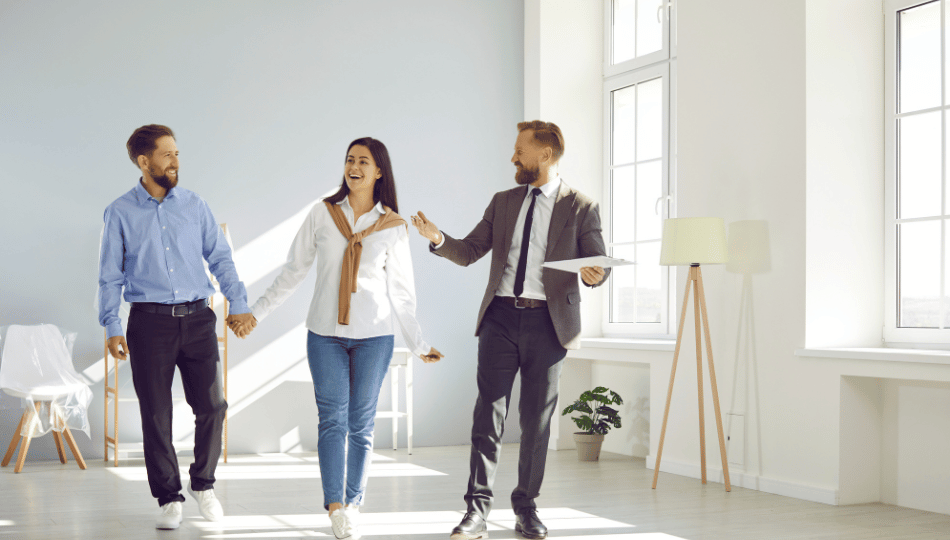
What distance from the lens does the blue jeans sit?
320 centimetres

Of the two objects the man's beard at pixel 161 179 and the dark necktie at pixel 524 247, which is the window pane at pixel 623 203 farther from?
the man's beard at pixel 161 179

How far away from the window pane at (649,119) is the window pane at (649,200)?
0.28ft

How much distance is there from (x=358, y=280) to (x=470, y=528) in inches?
38.6

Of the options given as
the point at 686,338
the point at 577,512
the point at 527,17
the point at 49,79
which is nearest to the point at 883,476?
the point at 686,338

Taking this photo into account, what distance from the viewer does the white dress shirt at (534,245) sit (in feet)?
11.1

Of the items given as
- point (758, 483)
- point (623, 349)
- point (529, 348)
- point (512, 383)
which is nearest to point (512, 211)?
point (529, 348)

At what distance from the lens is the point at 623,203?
20.8 ft

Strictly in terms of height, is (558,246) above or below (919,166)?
below

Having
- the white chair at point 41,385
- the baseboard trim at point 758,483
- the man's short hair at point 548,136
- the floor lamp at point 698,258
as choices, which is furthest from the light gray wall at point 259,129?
the man's short hair at point 548,136

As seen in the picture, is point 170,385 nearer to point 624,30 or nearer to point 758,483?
point 758,483

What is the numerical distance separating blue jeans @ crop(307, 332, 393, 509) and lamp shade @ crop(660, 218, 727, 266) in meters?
1.94

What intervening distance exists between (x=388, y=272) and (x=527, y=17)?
392 cm

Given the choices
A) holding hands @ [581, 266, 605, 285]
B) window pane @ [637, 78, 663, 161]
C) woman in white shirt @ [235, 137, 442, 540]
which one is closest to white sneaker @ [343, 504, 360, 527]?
woman in white shirt @ [235, 137, 442, 540]

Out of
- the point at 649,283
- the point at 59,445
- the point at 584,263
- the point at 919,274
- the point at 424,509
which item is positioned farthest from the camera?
the point at 649,283
